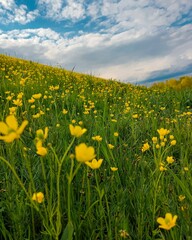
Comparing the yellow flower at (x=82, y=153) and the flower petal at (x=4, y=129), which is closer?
the yellow flower at (x=82, y=153)

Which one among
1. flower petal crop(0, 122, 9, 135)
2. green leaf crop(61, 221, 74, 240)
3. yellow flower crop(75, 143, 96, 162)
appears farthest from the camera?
green leaf crop(61, 221, 74, 240)

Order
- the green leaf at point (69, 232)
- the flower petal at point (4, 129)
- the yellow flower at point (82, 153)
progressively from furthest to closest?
the green leaf at point (69, 232) → the flower petal at point (4, 129) → the yellow flower at point (82, 153)

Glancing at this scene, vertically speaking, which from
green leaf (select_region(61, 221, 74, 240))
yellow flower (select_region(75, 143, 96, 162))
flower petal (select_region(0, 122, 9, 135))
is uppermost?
flower petal (select_region(0, 122, 9, 135))

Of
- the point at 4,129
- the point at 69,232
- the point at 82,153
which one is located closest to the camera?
the point at 82,153

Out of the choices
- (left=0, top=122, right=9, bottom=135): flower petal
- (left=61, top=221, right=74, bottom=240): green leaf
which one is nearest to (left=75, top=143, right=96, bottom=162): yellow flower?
(left=0, top=122, right=9, bottom=135): flower petal

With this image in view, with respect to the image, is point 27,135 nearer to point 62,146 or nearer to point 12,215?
point 62,146

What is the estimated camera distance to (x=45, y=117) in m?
3.78

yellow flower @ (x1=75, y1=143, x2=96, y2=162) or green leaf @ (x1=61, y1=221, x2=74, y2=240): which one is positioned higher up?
yellow flower @ (x1=75, y1=143, x2=96, y2=162)

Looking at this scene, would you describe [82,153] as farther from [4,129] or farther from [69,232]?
[69,232]

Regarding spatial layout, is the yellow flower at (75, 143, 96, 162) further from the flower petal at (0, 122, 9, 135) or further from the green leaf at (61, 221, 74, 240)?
the green leaf at (61, 221, 74, 240)

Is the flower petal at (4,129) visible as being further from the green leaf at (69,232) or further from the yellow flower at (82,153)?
the green leaf at (69,232)

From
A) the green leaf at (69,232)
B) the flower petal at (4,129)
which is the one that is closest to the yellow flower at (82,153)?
the flower petal at (4,129)

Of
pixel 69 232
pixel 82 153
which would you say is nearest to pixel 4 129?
pixel 82 153

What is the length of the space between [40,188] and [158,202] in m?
0.75
